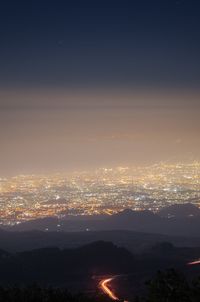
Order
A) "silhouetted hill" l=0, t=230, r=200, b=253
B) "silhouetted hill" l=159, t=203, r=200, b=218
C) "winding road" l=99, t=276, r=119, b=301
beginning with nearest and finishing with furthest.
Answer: "winding road" l=99, t=276, r=119, b=301 → "silhouetted hill" l=0, t=230, r=200, b=253 → "silhouetted hill" l=159, t=203, r=200, b=218

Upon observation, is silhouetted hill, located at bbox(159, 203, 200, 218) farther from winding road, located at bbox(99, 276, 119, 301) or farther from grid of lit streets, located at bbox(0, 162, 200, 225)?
winding road, located at bbox(99, 276, 119, 301)

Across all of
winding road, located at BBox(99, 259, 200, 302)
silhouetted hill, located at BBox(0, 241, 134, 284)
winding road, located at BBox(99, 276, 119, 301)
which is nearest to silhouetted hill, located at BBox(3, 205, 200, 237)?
silhouetted hill, located at BBox(0, 241, 134, 284)

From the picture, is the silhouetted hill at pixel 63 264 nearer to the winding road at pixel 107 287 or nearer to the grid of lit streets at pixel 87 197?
the winding road at pixel 107 287

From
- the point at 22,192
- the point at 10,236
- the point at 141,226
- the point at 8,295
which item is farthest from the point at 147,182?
the point at 8,295

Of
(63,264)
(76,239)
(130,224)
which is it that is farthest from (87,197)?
(63,264)

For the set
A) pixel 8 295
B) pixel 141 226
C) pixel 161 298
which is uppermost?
pixel 161 298

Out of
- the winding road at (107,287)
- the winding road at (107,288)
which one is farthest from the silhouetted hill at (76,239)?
the winding road at (107,288)

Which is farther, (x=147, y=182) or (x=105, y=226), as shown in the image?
(x=147, y=182)

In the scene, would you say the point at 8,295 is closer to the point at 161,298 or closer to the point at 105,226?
the point at 161,298
